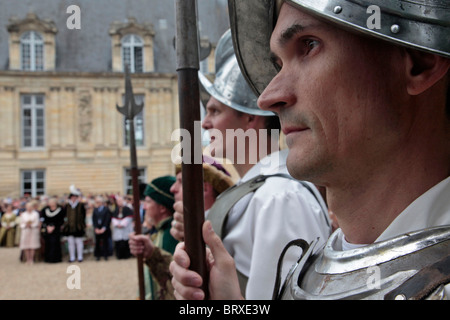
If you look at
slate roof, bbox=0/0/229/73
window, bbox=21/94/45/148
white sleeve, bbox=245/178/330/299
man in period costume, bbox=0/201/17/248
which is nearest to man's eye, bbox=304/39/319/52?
white sleeve, bbox=245/178/330/299

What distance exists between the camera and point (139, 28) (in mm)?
23156

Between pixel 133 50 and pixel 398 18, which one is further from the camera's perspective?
pixel 133 50

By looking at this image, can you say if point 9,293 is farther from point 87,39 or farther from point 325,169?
point 87,39

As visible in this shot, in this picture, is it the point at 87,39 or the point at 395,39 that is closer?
the point at 395,39

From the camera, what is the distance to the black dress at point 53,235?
1113 centimetres

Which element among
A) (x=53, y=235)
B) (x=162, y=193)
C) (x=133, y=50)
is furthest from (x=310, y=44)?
(x=133, y=50)

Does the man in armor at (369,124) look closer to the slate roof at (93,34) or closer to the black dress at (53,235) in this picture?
the black dress at (53,235)

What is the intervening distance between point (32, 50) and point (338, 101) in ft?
81.2

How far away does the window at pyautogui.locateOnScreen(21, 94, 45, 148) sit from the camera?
2275cm

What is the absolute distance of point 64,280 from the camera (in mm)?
9211

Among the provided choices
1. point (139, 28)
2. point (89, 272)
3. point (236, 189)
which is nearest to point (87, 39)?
point (139, 28)

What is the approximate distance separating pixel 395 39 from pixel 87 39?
80.2ft

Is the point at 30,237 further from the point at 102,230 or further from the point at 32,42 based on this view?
the point at 32,42

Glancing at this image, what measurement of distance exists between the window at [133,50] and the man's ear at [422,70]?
913 inches
